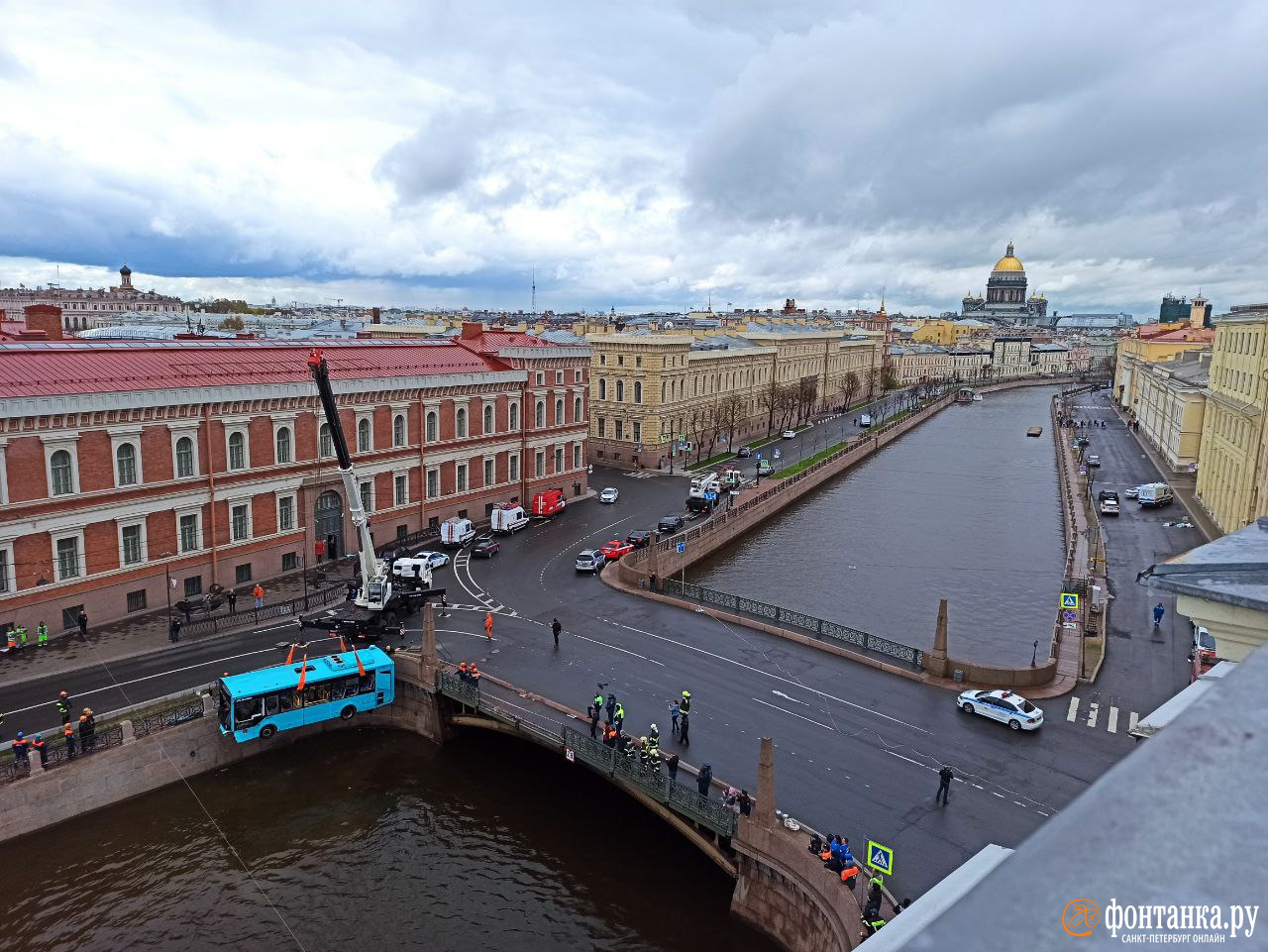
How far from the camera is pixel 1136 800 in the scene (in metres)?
1.83

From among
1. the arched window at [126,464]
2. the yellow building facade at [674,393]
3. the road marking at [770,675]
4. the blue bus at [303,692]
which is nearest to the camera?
the blue bus at [303,692]

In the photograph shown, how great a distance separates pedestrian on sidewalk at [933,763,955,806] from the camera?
2216cm

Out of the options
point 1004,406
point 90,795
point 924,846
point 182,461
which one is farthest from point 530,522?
point 1004,406

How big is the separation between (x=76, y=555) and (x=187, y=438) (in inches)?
252

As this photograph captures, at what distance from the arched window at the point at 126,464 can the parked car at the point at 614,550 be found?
21.7 m

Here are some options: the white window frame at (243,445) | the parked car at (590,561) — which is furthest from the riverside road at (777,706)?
the white window frame at (243,445)

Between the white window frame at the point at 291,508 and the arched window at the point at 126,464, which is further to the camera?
the white window frame at the point at 291,508

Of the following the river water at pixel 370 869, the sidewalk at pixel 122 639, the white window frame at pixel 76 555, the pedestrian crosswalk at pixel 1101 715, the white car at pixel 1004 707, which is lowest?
the river water at pixel 370 869

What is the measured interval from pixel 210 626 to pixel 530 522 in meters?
22.6

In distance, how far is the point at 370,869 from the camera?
23.3m

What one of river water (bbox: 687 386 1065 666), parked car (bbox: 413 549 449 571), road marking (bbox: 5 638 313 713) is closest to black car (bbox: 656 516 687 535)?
river water (bbox: 687 386 1065 666)

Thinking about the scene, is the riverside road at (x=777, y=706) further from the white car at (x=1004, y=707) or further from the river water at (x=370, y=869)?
the river water at (x=370, y=869)

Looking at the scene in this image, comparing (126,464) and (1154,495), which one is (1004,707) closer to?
(126,464)

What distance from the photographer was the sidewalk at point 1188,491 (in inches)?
2159
